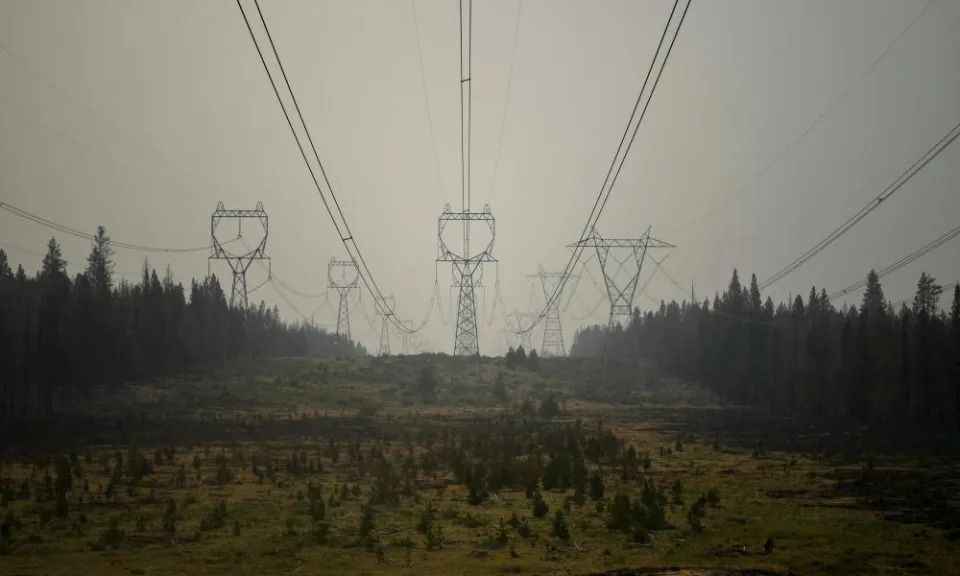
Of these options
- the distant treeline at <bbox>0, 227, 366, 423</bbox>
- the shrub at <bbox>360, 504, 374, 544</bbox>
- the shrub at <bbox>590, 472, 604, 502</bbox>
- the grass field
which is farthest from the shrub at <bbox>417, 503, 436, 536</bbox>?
the distant treeline at <bbox>0, 227, 366, 423</bbox>

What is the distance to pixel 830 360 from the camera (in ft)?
325

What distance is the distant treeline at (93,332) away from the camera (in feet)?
255

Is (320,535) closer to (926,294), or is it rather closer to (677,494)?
(677,494)

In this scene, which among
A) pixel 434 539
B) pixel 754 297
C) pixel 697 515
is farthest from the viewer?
pixel 754 297

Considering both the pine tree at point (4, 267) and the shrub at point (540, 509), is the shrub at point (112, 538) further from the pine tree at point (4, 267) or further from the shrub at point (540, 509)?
the pine tree at point (4, 267)

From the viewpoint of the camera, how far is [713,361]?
Answer: 118m

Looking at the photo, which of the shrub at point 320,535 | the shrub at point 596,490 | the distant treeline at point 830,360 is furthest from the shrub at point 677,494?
the distant treeline at point 830,360

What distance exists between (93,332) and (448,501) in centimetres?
6589

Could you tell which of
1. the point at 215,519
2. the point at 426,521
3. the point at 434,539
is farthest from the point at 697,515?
the point at 215,519

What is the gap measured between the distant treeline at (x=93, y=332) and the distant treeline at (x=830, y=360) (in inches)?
1996

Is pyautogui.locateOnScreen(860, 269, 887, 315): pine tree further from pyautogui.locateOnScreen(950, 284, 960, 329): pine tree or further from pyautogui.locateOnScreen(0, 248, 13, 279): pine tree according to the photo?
pyautogui.locateOnScreen(0, 248, 13, 279): pine tree

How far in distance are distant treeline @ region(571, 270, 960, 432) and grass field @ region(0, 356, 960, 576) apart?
18.0 metres

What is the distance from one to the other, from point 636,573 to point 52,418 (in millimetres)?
62095

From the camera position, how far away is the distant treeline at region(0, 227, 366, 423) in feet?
255
